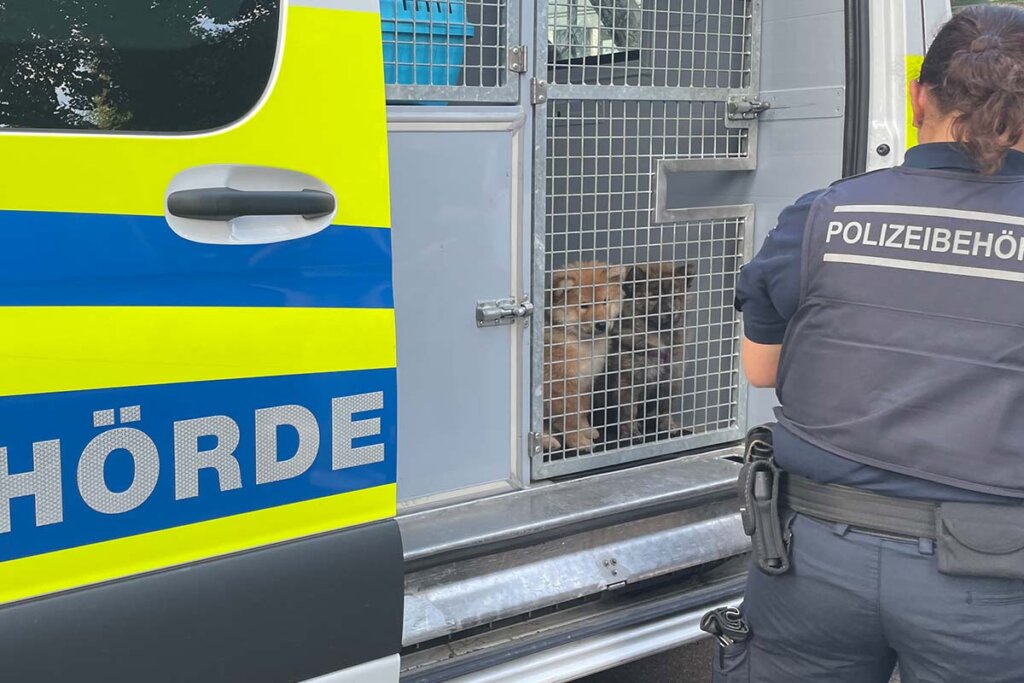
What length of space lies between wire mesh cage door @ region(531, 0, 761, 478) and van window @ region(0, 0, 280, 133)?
59.1 inches

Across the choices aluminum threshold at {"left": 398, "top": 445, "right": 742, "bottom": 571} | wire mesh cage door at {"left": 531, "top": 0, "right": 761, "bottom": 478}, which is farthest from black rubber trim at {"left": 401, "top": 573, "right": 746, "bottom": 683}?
wire mesh cage door at {"left": 531, "top": 0, "right": 761, "bottom": 478}

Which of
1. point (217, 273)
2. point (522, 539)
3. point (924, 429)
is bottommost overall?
point (522, 539)

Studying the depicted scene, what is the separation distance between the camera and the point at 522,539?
2561 millimetres

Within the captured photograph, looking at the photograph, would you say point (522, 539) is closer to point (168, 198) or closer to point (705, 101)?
point (168, 198)

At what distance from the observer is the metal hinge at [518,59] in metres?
2.84

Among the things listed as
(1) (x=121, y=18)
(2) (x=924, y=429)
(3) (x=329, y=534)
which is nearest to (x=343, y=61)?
(1) (x=121, y=18)

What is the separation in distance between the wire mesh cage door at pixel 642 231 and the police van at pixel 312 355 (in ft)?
0.48

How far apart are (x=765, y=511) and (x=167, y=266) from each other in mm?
1116

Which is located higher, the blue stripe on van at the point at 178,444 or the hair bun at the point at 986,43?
the hair bun at the point at 986,43

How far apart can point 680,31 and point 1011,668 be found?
2.22 m

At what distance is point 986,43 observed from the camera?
1.61 metres

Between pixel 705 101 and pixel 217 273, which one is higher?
pixel 705 101

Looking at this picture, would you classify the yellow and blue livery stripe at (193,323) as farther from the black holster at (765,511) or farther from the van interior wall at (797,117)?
the van interior wall at (797,117)

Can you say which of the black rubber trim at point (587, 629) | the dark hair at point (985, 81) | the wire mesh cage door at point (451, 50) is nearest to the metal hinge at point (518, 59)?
the wire mesh cage door at point (451, 50)
